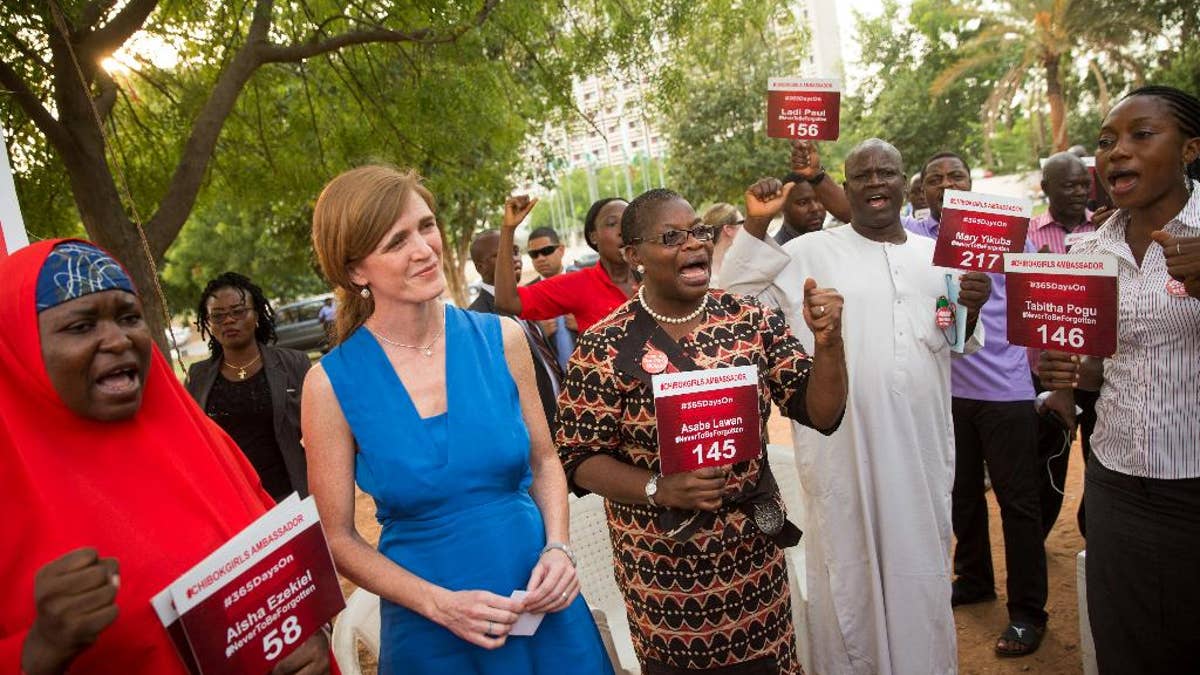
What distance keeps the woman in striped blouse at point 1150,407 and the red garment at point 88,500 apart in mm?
2674

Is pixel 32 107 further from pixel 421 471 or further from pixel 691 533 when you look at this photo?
pixel 691 533

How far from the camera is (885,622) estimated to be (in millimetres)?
3707

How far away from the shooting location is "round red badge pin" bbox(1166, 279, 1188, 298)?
8.44 ft

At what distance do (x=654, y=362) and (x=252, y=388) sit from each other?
3.02 metres

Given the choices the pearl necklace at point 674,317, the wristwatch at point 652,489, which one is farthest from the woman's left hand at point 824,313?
the wristwatch at point 652,489

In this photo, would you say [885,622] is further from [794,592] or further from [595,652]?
[595,652]

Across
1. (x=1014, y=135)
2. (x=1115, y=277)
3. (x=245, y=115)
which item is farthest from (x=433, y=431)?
(x=1014, y=135)

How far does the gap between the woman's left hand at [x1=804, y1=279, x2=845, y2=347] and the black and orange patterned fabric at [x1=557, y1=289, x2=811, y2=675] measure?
0.67 ft

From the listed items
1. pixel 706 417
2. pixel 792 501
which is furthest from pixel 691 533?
pixel 792 501

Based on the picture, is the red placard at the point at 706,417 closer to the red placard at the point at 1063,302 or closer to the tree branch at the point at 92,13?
the red placard at the point at 1063,302

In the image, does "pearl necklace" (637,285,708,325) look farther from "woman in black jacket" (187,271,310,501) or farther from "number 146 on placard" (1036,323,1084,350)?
"woman in black jacket" (187,271,310,501)

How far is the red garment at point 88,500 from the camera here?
1766 millimetres

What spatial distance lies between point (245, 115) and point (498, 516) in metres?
6.93

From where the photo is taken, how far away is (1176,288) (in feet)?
8.46
